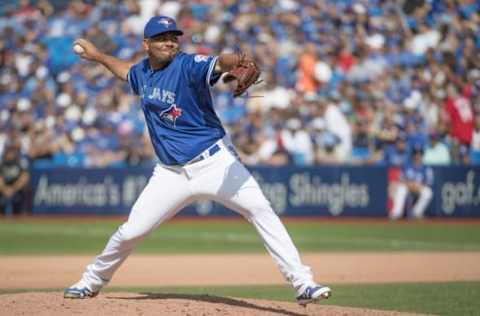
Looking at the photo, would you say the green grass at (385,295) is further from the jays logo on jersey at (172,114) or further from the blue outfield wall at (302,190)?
the blue outfield wall at (302,190)

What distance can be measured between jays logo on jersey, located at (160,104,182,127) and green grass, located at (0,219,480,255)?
24.1 feet

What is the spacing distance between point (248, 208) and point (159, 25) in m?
1.49

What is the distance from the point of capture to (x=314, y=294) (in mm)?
7039

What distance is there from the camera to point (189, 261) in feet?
43.9

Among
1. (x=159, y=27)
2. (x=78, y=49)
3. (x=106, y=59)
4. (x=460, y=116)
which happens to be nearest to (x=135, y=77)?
(x=106, y=59)

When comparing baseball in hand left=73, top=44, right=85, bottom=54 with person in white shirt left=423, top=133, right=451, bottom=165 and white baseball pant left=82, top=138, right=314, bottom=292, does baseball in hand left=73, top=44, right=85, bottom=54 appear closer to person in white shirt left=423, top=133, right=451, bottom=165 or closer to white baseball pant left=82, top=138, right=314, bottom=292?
white baseball pant left=82, top=138, right=314, bottom=292

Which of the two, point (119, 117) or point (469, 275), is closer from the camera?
point (469, 275)

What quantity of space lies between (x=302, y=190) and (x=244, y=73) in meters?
14.0

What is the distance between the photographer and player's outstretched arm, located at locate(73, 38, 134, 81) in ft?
26.3

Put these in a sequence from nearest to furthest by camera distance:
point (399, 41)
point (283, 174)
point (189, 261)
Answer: point (189, 261) → point (283, 174) → point (399, 41)

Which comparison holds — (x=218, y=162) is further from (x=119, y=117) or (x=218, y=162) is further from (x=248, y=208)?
(x=119, y=117)

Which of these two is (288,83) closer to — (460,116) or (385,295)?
(460,116)

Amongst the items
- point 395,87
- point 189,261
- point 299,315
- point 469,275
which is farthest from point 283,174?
point 299,315

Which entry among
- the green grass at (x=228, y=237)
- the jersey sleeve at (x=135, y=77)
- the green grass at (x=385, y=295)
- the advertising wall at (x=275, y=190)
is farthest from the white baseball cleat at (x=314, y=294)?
the advertising wall at (x=275, y=190)
